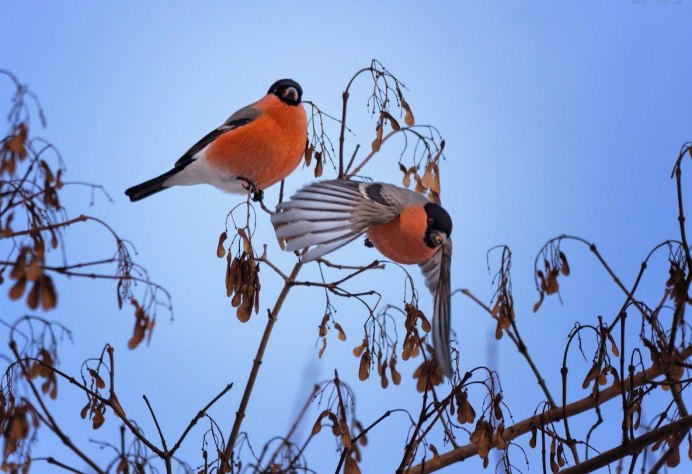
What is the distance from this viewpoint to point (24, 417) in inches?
32.9

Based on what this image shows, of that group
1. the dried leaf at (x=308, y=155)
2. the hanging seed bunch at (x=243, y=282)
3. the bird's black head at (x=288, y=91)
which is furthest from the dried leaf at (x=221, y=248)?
Answer: the bird's black head at (x=288, y=91)

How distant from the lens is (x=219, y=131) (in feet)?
5.22

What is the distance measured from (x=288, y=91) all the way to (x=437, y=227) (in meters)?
0.48

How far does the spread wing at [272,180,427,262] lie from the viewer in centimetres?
115

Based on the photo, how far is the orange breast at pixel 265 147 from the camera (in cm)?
147

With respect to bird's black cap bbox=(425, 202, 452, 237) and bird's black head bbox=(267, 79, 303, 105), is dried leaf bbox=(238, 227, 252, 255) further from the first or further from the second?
bird's black head bbox=(267, 79, 303, 105)

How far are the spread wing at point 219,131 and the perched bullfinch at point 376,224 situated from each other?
35 centimetres

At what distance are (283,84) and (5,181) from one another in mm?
819

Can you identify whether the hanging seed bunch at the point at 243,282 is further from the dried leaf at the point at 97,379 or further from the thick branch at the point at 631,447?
the thick branch at the point at 631,447

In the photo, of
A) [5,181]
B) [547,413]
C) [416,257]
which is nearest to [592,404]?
[547,413]

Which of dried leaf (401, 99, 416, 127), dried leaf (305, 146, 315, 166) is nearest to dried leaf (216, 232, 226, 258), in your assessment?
dried leaf (305, 146, 315, 166)

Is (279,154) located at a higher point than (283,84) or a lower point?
lower

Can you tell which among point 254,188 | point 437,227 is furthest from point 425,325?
point 254,188

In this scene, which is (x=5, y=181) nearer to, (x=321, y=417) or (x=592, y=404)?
(x=321, y=417)
